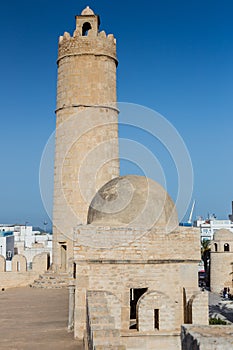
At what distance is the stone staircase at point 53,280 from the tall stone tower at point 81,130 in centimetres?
68

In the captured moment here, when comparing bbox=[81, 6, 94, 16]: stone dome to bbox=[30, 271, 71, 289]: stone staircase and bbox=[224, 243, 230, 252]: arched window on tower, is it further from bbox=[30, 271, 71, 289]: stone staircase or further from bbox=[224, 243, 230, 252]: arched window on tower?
bbox=[224, 243, 230, 252]: arched window on tower

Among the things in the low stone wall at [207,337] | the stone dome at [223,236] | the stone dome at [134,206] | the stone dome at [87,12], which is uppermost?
the stone dome at [87,12]

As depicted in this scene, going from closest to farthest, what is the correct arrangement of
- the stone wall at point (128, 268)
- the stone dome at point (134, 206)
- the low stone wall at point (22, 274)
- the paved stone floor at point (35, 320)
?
the paved stone floor at point (35, 320) < the stone wall at point (128, 268) < the stone dome at point (134, 206) < the low stone wall at point (22, 274)

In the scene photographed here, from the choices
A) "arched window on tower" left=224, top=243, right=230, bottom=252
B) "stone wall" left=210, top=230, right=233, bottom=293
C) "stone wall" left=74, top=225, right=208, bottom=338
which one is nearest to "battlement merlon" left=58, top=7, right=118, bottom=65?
"stone wall" left=74, top=225, right=208, bottom=338

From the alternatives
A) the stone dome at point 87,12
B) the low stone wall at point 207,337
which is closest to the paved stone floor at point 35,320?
the low stone wall at point 207,337

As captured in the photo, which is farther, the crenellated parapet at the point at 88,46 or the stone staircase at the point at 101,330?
the crenellated parapet at the point at 88,46

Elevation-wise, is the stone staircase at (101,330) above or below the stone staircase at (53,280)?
above

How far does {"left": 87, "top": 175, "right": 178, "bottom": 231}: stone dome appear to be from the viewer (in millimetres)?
8562

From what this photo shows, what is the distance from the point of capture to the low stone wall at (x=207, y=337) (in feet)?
9.93

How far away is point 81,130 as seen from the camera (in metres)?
13.8

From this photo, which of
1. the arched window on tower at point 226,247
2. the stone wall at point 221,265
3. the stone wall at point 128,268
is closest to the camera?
the stone wall at point 128,268

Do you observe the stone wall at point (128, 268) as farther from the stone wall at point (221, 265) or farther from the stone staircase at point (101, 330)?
the stone wall at point (221, 265)

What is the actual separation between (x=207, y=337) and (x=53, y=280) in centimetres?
1243

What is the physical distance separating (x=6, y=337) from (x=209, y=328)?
19.6ft
